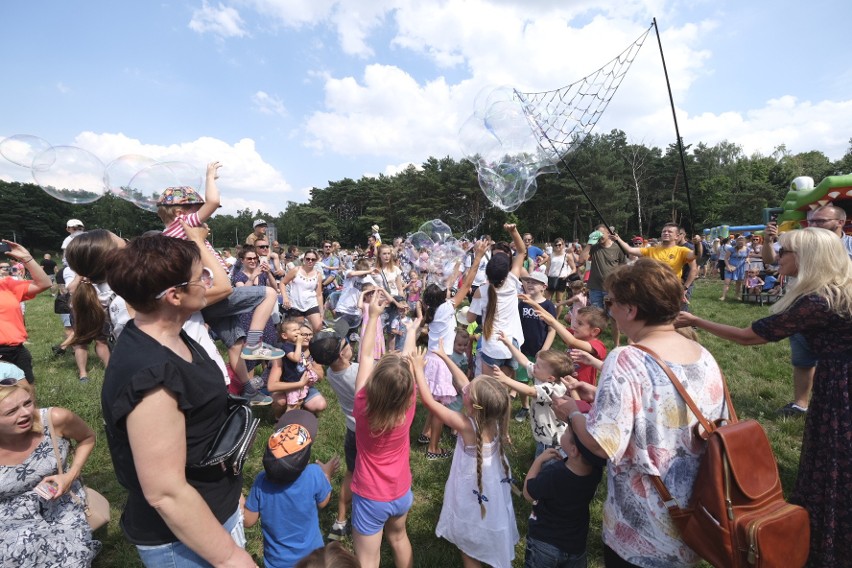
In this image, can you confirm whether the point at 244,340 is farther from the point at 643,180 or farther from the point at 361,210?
the point at 361,210

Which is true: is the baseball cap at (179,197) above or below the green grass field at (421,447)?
above

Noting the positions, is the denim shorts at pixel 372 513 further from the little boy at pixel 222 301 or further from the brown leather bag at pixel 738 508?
the brown leather bag at pixel 738 508

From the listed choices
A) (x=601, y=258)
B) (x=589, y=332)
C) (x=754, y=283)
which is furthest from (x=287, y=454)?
(x=754, y=283)

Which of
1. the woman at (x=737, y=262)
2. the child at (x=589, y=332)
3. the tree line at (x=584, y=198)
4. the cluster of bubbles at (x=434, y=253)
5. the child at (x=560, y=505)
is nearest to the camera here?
the child at (x=560, y=505)

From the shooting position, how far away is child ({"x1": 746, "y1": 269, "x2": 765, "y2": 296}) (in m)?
11.7

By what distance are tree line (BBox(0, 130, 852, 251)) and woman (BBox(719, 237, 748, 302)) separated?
2568 centimetres

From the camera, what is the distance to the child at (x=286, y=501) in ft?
7.70

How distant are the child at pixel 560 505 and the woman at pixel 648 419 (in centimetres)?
29

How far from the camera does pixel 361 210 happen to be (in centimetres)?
8081

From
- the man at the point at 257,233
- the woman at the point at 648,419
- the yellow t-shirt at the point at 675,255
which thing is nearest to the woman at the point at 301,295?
the man at the point at 257,233

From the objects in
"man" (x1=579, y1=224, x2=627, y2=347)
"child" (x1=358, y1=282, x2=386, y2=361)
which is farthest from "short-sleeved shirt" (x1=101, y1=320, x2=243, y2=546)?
"man" (x1=579, y1=224, x2=627, y2=347)

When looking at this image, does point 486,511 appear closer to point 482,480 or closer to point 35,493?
point 482,480

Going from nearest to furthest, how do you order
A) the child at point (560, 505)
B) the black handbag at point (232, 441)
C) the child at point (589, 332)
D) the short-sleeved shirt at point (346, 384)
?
the black handbag at point (232, 441) < the child at point (560, 505) < the short-sleeved shirt at point (346, 384) < the child at point (589, 332)

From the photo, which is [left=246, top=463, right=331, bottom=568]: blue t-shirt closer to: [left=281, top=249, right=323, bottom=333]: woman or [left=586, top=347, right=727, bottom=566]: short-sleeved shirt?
[left=586, top=347, right=727, bottom=566]: short-sleeved shirt
